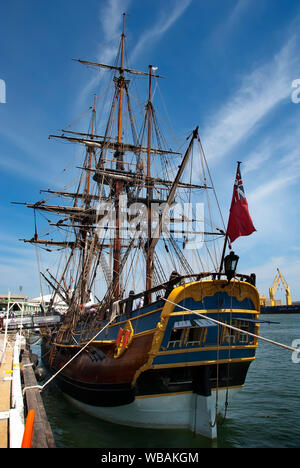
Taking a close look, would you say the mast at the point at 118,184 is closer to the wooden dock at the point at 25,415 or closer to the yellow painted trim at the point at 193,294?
the wooden dock at the point at 25,415

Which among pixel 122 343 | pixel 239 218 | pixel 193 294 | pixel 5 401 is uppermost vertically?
pixel 239 218

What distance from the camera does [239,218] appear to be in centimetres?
984

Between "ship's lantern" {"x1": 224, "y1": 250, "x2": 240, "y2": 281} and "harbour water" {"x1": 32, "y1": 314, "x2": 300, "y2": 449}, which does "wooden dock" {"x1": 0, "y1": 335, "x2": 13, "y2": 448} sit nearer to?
"harbour water" {"x1": 32, "y1": 314, "x2": 300, "y2": 449}

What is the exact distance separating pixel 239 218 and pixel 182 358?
191 inches

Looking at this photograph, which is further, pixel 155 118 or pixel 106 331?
pixel 155 118

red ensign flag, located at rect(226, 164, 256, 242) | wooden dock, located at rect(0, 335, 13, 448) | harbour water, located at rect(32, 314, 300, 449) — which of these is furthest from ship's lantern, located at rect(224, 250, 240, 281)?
wooden dock, located at rect(0, 335, 13, 448)

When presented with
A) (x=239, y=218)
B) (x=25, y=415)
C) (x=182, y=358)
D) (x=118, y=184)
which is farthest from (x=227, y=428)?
(x=118, y=184)

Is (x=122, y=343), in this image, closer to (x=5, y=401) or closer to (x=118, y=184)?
(x=5, y=401)

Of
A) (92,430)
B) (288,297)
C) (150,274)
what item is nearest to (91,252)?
(150,274)

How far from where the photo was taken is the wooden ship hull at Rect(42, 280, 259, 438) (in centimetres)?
938

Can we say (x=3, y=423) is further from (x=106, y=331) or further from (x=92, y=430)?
(x=106, y=331)

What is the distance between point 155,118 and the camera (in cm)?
2233

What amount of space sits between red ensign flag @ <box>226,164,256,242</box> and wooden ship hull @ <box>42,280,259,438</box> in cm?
168
